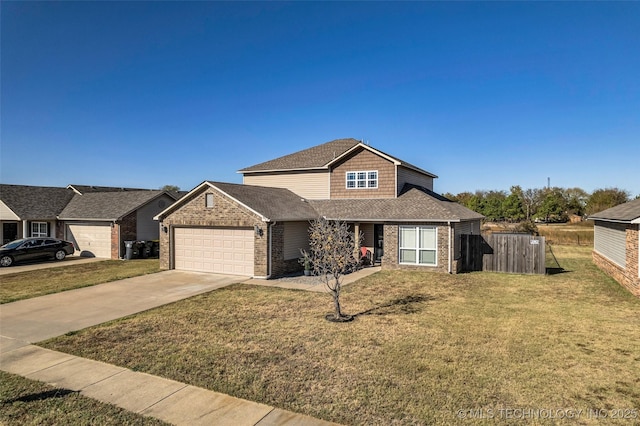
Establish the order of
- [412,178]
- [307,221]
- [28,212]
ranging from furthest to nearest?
[28,212] → [412,178] → [307,221]

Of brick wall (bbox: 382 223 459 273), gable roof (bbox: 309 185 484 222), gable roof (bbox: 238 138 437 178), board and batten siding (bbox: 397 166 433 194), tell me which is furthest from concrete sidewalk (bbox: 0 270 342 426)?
board and batten siding (bbox: 397 166 433 194)

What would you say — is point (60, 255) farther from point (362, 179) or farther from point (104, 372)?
point (104, 372)

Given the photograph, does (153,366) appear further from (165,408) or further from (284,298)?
(284,298)

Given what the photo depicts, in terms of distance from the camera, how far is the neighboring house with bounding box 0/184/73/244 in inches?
1011

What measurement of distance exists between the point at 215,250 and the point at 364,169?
974 cm

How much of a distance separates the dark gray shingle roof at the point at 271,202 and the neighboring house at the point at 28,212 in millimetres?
16775

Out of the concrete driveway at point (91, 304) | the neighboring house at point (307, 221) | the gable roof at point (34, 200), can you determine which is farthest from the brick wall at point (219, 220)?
the gable roof at point (34, 200)

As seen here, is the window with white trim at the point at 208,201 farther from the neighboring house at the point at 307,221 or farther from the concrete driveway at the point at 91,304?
the concrete driveway at the point at 91,304

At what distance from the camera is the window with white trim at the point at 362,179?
21812mm

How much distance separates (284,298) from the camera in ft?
41.8

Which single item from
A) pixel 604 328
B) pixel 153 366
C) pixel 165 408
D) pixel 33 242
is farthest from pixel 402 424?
pixel 33 242

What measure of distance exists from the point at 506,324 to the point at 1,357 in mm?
11627

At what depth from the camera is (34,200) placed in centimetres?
2744

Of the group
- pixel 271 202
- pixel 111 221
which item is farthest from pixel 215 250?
pixel 111 221
